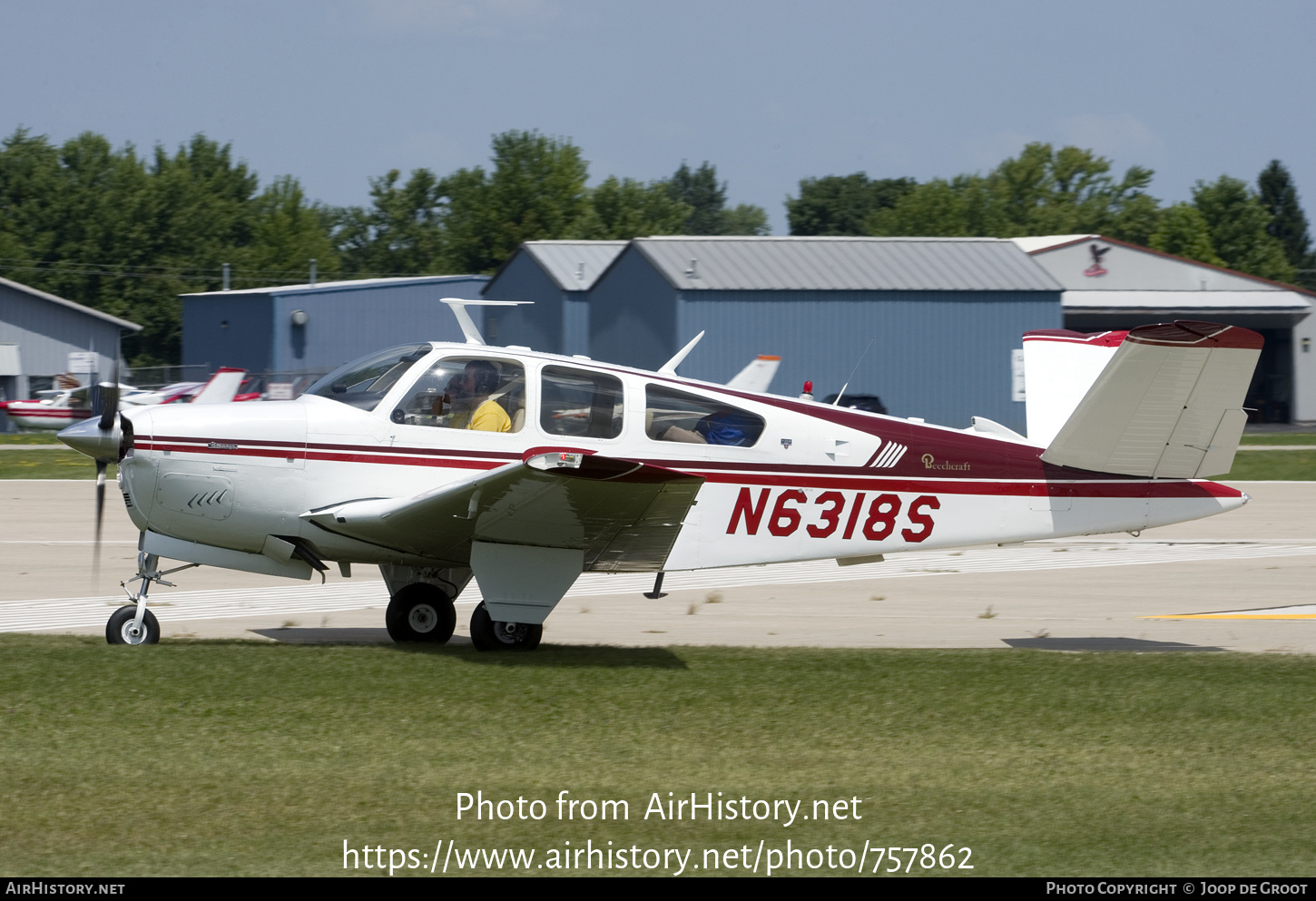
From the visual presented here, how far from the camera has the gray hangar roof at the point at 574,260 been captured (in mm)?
46000

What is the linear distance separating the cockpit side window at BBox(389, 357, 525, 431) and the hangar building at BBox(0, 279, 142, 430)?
1863 inches

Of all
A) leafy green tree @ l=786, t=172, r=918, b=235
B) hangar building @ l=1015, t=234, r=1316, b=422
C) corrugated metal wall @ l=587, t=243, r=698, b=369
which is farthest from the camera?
leafy green tree @ l=786, t=172, r=918, b=235

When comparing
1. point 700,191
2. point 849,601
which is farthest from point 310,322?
point 700,191

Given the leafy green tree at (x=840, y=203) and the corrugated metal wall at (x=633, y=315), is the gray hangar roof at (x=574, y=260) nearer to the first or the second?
the corrugated metal wall at (x=633, y=315)

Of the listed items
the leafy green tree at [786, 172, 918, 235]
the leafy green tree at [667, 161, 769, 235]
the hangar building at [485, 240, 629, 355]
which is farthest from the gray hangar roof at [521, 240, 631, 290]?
the leafy green tree at [667, 161, 769, 235]

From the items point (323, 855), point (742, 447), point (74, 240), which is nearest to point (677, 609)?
point (742, 447)

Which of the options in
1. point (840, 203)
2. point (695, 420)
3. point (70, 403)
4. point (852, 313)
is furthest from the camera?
point (840, 203)

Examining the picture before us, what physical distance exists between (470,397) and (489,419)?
0.20 meters

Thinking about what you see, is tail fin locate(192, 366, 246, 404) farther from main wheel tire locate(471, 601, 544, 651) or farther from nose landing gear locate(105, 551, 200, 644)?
main wheel tire locate(471, 601, 544, 651)

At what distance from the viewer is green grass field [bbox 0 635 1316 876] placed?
566 cm

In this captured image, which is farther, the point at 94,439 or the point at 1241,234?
the point at 1241,234

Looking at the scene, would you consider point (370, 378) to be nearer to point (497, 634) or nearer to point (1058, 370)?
point (497, 634)

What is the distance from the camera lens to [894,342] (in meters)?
40.7
